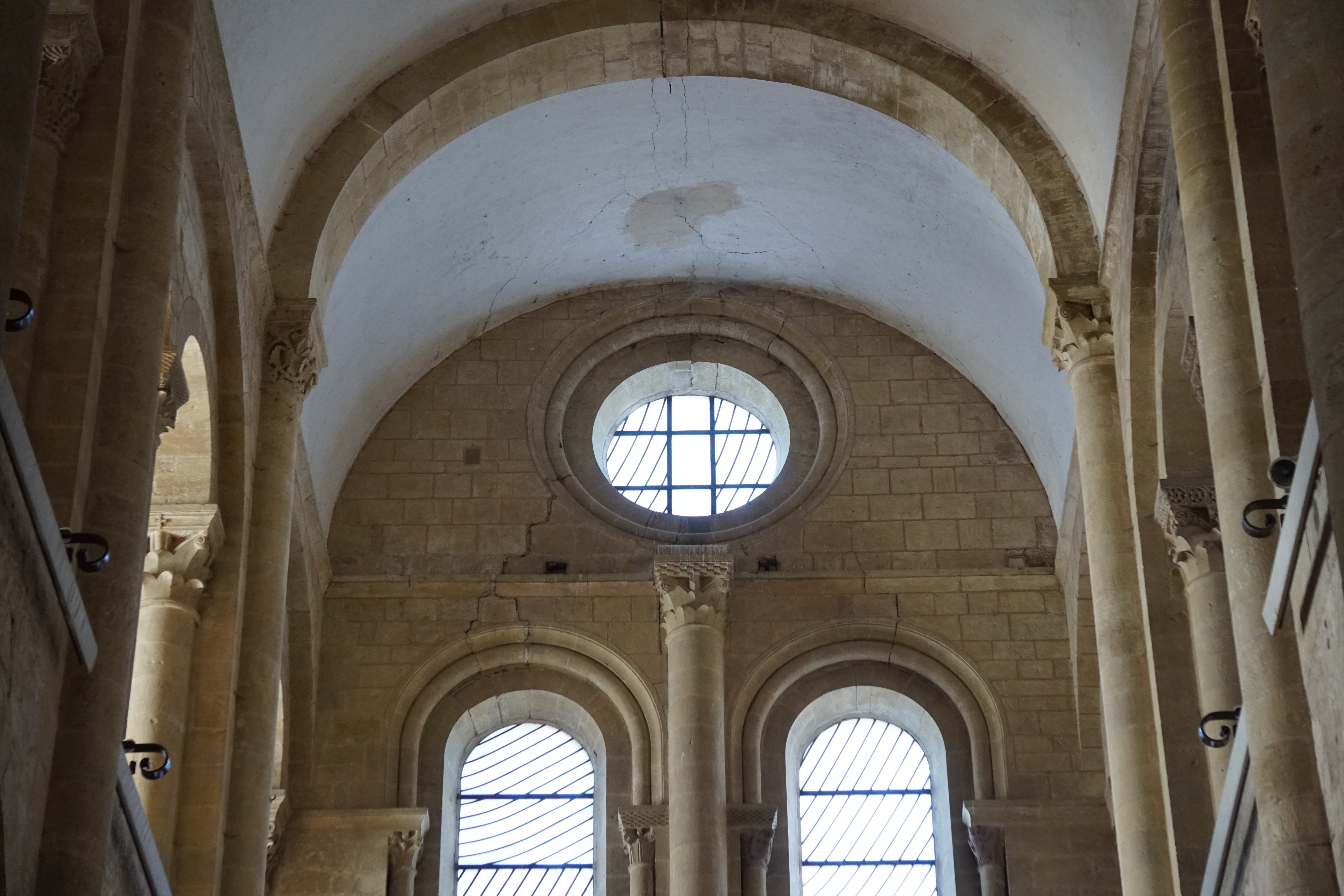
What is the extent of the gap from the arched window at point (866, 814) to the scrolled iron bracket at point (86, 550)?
371 inches

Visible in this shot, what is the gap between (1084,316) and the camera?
13.7 m

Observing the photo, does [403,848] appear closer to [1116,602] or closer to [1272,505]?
[1116,602]

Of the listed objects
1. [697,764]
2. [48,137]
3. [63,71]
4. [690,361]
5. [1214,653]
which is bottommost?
[1214,653]

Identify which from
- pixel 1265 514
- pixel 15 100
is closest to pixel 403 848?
pixel 1265 514

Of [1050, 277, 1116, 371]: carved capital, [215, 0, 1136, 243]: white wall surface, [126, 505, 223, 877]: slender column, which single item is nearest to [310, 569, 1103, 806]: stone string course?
[1050, 277, 1116, 371]: carved capital

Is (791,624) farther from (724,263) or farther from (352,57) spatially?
(352,57)

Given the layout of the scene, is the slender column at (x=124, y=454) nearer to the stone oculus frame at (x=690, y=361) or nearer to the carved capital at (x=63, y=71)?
the carved capital at (x=63, y=71)

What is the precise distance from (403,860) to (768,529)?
4.38 metres

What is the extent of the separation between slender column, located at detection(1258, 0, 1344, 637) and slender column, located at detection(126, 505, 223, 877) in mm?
7408

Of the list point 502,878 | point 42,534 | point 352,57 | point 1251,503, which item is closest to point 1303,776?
point 1251,503

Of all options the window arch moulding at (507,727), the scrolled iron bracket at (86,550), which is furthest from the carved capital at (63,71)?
the window arch moulding at (507,727)

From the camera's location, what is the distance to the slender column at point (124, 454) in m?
8.45

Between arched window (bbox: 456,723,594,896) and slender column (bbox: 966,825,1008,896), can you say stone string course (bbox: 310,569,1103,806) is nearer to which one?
slender column (bbox: 966,825,1008,896)

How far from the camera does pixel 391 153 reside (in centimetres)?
1484
